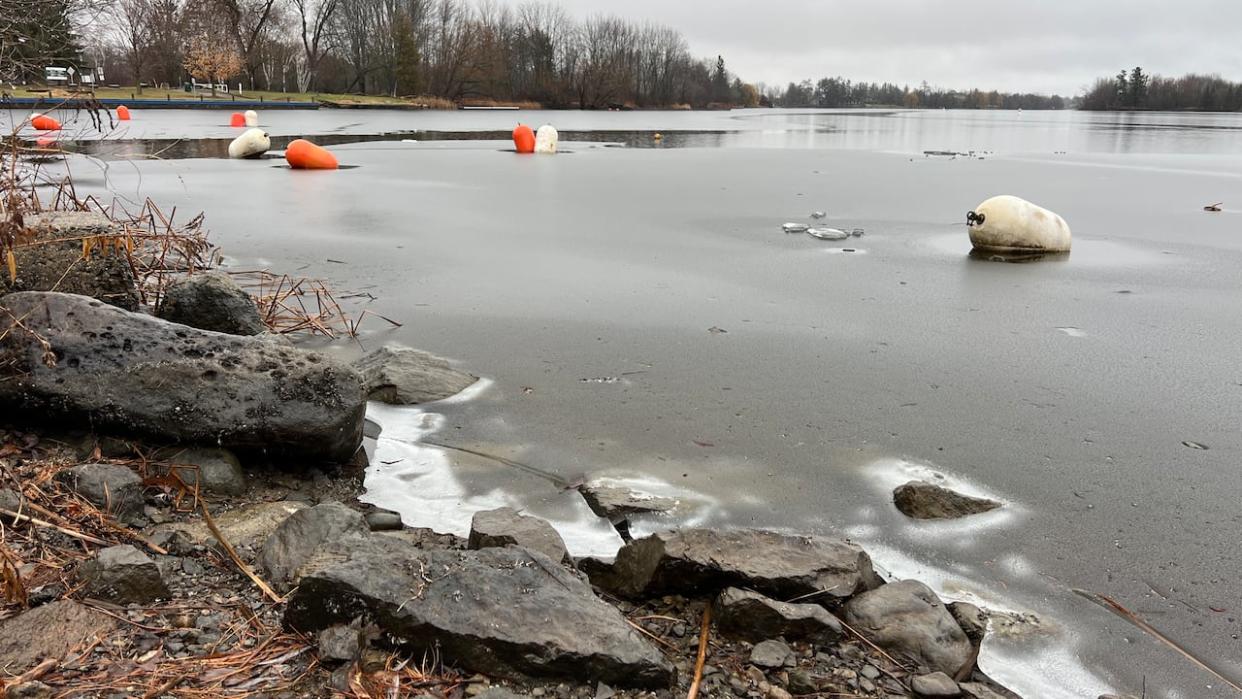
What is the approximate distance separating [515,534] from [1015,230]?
6.89m

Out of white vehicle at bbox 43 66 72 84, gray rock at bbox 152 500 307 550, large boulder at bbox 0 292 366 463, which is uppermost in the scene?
white vehicle at bbox 43 66 72 84

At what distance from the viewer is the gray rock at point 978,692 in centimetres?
208

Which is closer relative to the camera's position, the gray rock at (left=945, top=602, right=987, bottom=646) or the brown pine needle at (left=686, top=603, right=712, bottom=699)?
the brown pine needle at (left=686, top=603, right=712, bottom=699)

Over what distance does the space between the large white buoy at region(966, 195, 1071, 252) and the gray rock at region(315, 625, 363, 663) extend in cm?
746

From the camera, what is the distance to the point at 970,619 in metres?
2.34

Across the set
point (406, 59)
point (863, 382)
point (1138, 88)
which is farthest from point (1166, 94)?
point (863, 382)

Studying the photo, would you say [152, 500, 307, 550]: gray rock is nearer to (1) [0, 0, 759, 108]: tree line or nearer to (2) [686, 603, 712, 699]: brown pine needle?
(2) [686, 603, 712, 699]: brown pine needle

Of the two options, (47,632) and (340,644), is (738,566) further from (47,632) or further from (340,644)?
(47,632)

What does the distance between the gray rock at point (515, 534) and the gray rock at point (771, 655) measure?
2.16ft

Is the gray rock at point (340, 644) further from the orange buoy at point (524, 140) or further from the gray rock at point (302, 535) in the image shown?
the orange buoy at point (524, 140)

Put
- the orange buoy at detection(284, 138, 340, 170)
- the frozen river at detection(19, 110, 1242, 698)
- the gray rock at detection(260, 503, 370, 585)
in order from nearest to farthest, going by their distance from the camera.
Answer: the gray rock at detection(260, 503, 370, 585) < the frozen river at detection(19, 110, 1242, 698) < the orange buoy at detection(284, 138, 340, 170)

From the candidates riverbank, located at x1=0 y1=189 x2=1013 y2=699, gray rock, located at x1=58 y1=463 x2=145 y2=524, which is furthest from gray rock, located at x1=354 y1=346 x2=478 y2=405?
gray rock, located at x1=58 y1=463 x2=145 y2=524

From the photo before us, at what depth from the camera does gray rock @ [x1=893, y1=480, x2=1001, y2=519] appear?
9.88 feet

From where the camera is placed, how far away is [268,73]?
6744 centimetres
